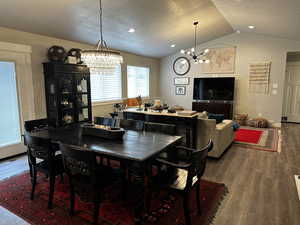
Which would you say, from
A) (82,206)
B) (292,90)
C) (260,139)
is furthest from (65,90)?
(292,90)

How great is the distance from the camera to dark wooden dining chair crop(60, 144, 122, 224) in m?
1.92

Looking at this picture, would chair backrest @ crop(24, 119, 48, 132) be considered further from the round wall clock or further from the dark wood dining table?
the round wall clock

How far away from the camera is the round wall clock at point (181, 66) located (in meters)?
8.21

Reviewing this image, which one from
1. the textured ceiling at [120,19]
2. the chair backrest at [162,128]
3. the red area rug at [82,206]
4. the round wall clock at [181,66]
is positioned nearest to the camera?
the red area rug at [82,206]

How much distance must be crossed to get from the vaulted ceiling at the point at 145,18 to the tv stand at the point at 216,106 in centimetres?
244

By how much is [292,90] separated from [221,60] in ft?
9.16

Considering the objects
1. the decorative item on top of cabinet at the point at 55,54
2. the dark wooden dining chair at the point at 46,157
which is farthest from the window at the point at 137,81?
the dark wooden dining chair at the point at 46,157

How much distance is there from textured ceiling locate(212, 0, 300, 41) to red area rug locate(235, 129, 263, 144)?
9.60 ft

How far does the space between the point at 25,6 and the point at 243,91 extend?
6.84 meters

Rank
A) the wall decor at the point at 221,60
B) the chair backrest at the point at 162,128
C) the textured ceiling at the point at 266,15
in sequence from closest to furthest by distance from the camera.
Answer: the chair backrest at the point at 162,128 → the textured ceiling at the point at 266,15 → the wall decor at the point at 221,60

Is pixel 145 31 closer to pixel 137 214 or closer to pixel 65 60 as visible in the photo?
pixel 65 60

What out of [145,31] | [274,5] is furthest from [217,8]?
[145,31]

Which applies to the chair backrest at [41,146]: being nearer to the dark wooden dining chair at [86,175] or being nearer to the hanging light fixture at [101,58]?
the dark wooden dining chair at [86,175]

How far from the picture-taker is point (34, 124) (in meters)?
3.14
